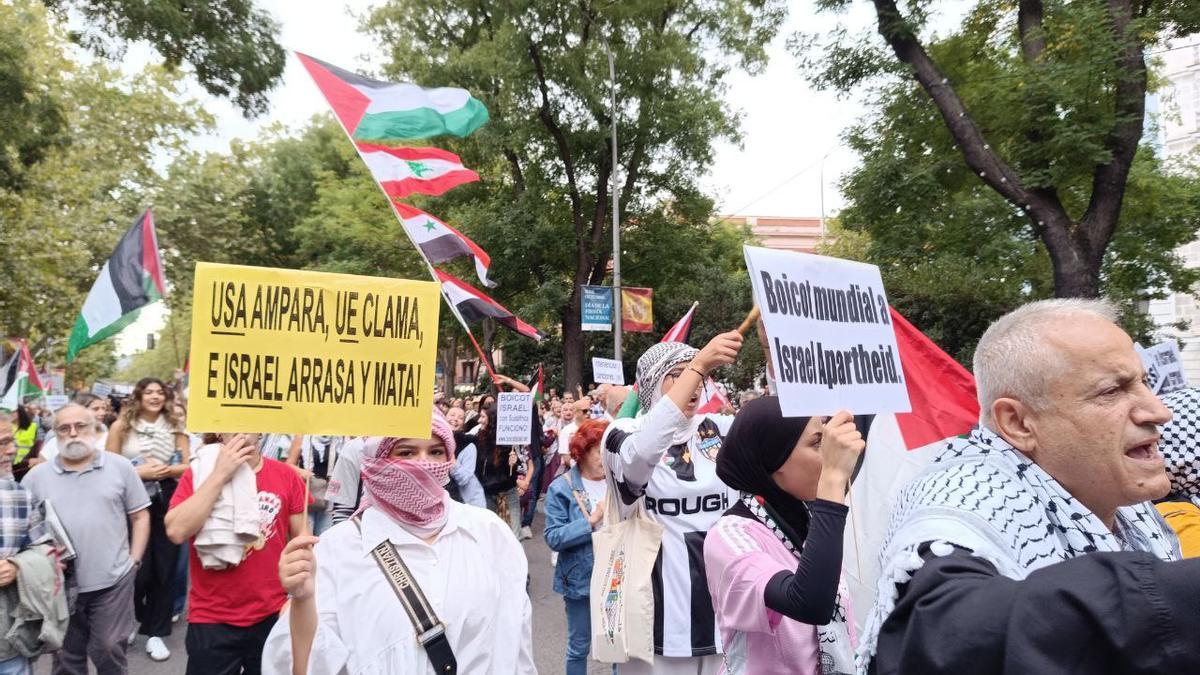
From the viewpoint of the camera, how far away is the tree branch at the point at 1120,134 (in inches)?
421

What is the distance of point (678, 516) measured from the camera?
12.1ft

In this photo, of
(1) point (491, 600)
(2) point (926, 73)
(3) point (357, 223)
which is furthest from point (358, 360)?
(3) point (357, 223)

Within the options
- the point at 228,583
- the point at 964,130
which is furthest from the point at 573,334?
the point at 228,583

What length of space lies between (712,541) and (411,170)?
349 inches

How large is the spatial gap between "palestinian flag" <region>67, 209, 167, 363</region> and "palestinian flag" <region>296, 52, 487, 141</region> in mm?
2443

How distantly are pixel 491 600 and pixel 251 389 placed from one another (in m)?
1.03

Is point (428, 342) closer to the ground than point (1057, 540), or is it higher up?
higher up

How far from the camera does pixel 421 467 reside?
10.1 ft

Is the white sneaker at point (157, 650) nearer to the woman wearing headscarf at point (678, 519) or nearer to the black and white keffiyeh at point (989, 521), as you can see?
the woman wearing headscarf at point (678, 519)

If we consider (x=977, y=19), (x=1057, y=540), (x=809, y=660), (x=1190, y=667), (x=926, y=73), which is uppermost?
(x=977, y=19)

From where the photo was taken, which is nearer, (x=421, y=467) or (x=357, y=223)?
(x=421, y=467)

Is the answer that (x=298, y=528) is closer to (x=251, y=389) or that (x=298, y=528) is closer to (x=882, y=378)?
(x=251, y=389)

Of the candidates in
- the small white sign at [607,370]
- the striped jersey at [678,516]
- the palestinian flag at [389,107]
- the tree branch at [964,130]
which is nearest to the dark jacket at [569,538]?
the striped jersey at [678,516]

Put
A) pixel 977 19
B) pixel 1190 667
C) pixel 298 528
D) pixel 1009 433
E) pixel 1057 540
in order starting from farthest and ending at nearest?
pixel 977 19 < pixel 298 528 < pixel 1009 433 < pixel 1057 540 < pixel 1190 667
